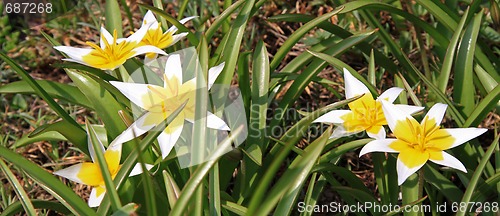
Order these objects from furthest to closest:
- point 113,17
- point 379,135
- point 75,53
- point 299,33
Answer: point 113,17
point 299,33
point 75,53
point 379,135

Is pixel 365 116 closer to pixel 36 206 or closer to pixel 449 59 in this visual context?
pixel 449 59

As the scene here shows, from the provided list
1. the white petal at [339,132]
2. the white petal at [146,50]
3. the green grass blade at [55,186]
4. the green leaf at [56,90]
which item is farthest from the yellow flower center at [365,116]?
the green leaf at [56,90]

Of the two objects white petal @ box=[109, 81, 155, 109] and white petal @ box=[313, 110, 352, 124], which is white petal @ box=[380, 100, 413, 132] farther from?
white petal @ box=[109, 81, 155, 109]

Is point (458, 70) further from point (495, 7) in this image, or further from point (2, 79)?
point (2, 79)

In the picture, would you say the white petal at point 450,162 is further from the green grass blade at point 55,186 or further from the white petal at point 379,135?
the green grass blade at point 55,186

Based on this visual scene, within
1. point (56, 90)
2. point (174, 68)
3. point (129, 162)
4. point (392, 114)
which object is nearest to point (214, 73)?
point (174, 68)

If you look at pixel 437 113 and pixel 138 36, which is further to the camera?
pixel 138 36

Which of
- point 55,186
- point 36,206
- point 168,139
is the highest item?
point 168,139

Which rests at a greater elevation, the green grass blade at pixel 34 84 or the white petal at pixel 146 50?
the white petal at pixel 146 50
